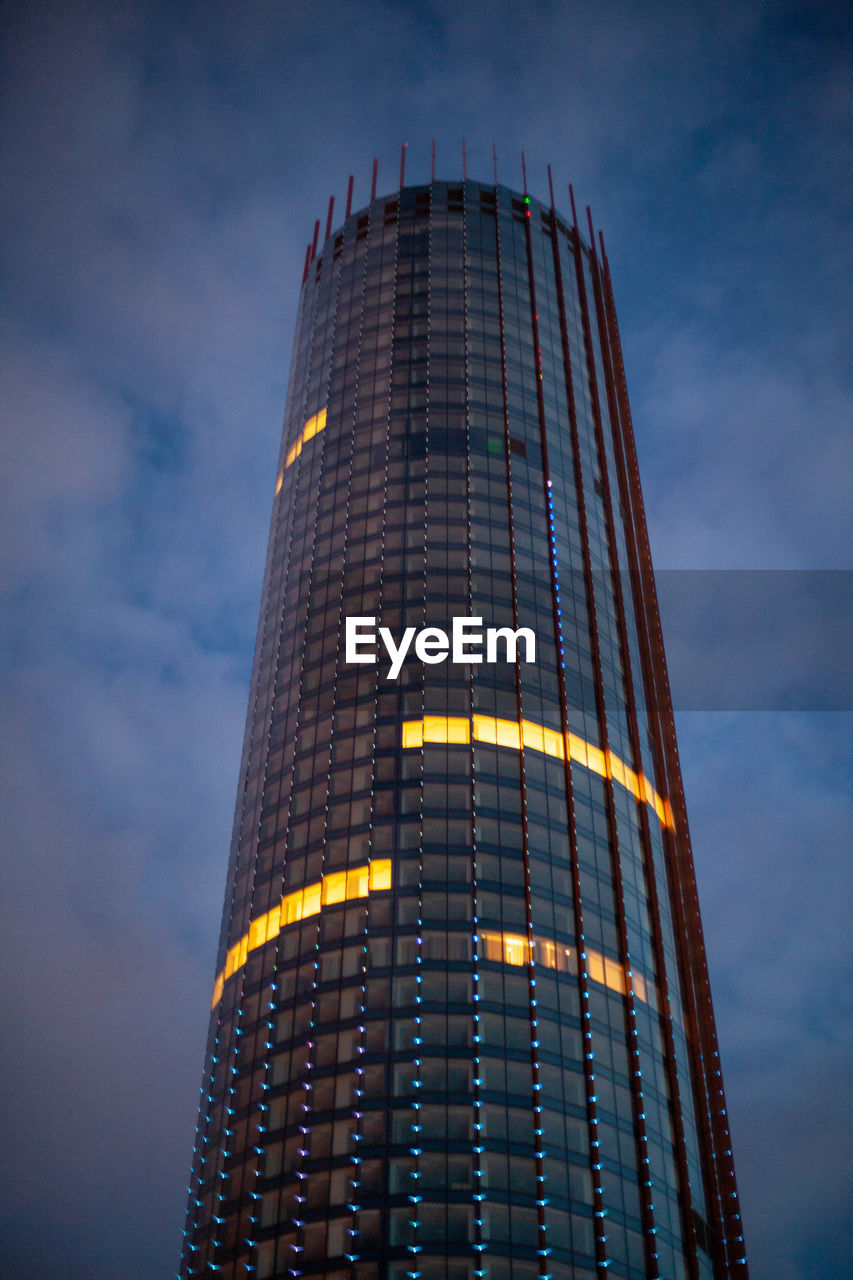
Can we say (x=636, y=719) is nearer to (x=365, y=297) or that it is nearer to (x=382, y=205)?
(x=365, y=297)

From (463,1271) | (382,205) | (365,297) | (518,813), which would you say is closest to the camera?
(463,1271)

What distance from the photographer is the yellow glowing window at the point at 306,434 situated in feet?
478

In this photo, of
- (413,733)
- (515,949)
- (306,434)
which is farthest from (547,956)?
(306,434)

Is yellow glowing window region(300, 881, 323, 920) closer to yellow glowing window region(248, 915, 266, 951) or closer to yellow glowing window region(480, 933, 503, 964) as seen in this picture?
yellow glowing window region(248, 915, 266, 951)

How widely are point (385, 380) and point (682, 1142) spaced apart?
8232 centimetres

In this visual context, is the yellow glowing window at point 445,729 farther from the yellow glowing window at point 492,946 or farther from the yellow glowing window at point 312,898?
the yellow glowing window at point 492,946

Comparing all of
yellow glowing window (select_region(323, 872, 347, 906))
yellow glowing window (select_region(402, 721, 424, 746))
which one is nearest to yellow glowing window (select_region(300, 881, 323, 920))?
yellow glowing window (select_region(323, 872, 347, 906))

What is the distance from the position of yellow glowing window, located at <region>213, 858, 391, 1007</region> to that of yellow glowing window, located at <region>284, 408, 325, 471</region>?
5658 centimetres

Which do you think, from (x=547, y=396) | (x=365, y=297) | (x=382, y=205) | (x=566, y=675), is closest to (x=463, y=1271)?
(x=566, y=675)

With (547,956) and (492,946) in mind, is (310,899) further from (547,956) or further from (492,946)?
(547,956)

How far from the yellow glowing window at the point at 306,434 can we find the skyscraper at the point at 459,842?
641 mm

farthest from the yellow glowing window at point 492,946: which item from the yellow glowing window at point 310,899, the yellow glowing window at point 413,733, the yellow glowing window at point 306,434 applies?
the yellow glowing window at point 306,434

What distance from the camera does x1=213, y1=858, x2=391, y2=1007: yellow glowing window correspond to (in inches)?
4173

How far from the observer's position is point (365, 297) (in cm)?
15338
